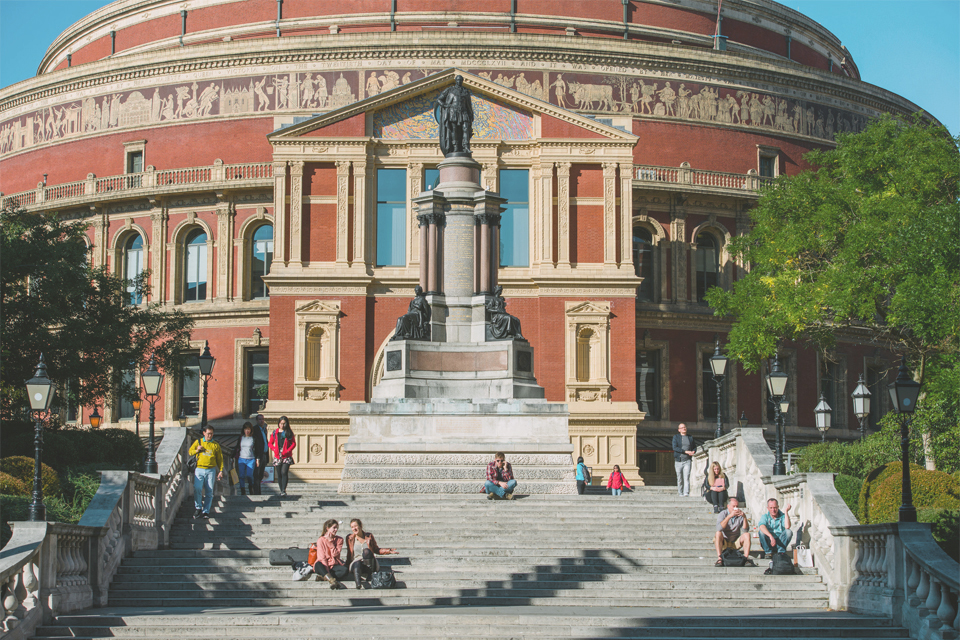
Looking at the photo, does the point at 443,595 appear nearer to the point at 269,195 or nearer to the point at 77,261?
the point at 77,261

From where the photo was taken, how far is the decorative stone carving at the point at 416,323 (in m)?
28.8

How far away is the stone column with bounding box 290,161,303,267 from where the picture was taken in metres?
46.5

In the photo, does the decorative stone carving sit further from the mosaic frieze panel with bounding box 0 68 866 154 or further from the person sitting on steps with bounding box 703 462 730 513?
the mosaic frieze panel with bounding box 0 68 866 154

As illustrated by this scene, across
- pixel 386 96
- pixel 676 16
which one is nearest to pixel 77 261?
pixel 386 96

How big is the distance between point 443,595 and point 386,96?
1200 inches

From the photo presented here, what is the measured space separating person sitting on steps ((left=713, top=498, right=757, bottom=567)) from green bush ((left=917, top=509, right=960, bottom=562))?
2988mm

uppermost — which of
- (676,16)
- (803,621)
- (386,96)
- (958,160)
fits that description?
(676,16)

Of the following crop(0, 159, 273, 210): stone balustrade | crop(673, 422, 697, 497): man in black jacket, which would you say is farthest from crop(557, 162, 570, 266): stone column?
crop(673, 422, 697, 497): man in black jacket

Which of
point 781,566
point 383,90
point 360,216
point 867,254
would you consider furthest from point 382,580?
point 383,90

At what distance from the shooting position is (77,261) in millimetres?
39188

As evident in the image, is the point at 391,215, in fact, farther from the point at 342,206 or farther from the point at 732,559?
the point at 732,559

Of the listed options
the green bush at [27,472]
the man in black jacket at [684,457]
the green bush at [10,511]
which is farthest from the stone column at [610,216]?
the green bush at [10,511]

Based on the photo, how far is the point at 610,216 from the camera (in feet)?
154

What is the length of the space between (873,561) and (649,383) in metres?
35.1
